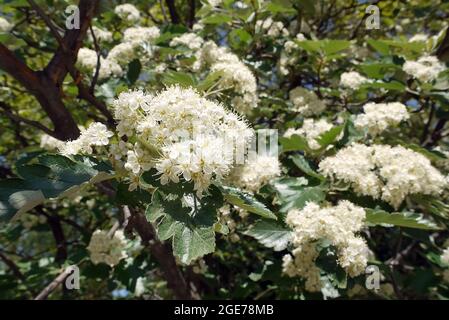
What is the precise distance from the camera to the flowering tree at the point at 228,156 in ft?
5.08

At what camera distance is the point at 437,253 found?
124 inches

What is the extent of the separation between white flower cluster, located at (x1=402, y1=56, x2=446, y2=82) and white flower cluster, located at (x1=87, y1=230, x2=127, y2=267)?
2201mm

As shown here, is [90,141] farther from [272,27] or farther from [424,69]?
[272,27]

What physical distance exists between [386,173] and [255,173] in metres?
0.69

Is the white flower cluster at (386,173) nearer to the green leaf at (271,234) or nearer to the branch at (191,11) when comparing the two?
the green leaf at (271,234)

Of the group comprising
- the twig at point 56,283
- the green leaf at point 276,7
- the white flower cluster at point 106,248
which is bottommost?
the twig at point 56,283

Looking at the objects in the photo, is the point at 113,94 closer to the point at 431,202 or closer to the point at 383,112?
the point at 383,112

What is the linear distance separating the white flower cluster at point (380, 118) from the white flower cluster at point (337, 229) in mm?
745

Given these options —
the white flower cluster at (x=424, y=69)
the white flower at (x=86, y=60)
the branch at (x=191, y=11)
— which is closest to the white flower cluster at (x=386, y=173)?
the white flower cluster at (x=424, y=69)

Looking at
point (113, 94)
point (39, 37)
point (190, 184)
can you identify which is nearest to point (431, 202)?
point (190, 184)

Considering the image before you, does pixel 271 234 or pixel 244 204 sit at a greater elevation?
pixel 244 204

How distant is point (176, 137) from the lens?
5.15 ft

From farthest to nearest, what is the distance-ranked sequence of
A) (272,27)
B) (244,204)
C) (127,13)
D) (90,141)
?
(127,13)
(272,27)
(90,141)
(244,204)

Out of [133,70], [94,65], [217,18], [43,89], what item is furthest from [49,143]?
[217,18]
